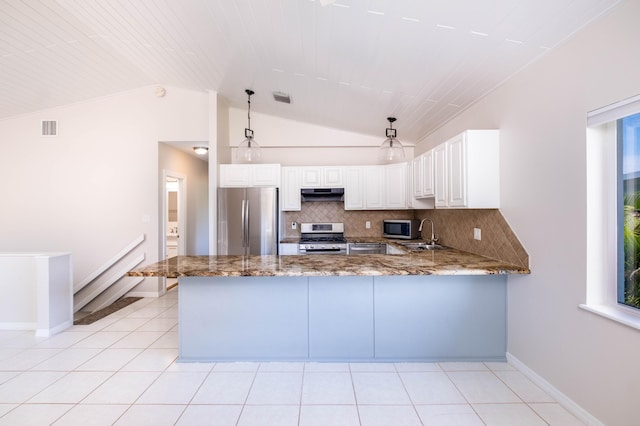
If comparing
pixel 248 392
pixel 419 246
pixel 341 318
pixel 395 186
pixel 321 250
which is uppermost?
pixel 395 186

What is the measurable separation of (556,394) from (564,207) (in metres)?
1.28

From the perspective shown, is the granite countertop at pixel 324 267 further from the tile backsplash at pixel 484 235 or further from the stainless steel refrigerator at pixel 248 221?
the stainless steel refrigerator at pixel 248 221

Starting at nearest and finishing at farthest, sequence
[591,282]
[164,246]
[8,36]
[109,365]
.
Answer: [591,282], [109,365], [8,36], [164,246]

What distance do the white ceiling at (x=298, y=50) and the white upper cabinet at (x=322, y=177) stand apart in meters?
0.78

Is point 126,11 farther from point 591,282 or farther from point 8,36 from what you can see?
point 591,282

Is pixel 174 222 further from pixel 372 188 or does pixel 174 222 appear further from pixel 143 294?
pixel 372 188

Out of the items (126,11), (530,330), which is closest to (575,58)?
(530,330)

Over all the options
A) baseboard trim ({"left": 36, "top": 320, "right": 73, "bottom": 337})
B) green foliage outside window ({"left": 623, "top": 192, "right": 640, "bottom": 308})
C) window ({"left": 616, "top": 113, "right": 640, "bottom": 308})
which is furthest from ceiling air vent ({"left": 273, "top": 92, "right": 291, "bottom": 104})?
baseboard trim ({"left": 36, "top": 320, "right": 73, "bottom": 337})

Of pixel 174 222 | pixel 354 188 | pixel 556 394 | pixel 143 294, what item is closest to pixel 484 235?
pixel 556 394

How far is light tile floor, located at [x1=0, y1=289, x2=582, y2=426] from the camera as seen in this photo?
180 centimetres

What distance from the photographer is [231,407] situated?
1.91 m

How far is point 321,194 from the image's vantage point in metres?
4.66

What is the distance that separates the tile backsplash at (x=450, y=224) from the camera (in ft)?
8.04

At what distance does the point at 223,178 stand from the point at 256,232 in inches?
40.7
